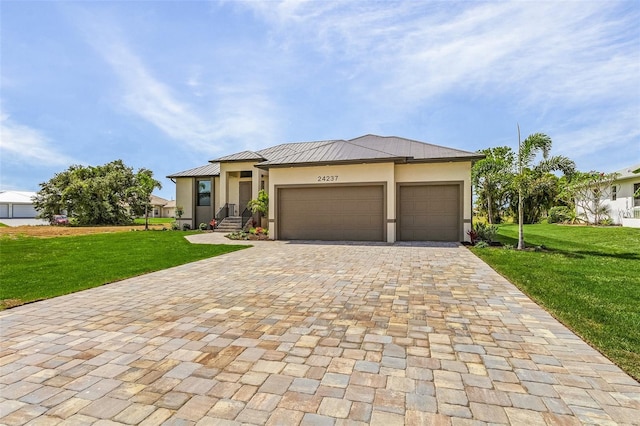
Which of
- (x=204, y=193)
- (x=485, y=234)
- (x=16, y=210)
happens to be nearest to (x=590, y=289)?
(x=485, y=234)

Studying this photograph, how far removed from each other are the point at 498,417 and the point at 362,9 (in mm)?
9523

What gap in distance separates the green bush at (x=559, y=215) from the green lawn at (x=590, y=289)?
Result: 14.1m

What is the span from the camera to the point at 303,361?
9.39 ft

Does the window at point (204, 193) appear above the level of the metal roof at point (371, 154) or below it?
below

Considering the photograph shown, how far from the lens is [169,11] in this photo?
859 cm

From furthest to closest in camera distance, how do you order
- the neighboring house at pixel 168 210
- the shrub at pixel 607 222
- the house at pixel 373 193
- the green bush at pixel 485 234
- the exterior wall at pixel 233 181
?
the neighboring house at pixel 168 210 → the shrub at pixel 607 222 → the exterior wall at pixel 233 181 → the house at pixel 373 193 → the green bush at pixel 485 234

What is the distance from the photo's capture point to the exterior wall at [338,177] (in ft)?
43.0

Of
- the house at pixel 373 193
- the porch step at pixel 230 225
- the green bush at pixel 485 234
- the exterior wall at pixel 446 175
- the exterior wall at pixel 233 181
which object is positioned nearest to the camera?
the green bush at pixel 485 234

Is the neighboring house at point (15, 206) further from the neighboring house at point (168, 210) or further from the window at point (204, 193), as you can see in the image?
the window at point (204, 193)

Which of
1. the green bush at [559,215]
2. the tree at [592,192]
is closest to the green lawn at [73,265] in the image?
the tree at [592,192]

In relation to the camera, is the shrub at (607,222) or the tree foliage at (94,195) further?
the tree foliage at (94,195)

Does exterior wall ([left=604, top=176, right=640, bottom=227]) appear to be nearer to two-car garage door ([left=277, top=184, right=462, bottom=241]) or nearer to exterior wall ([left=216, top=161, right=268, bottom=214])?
two-car garage door ([left=277, top=184, right=462, bottom=241])

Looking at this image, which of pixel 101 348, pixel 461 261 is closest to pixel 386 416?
pixel 101 348

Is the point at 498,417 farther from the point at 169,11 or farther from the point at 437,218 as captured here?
the point at 437,218
